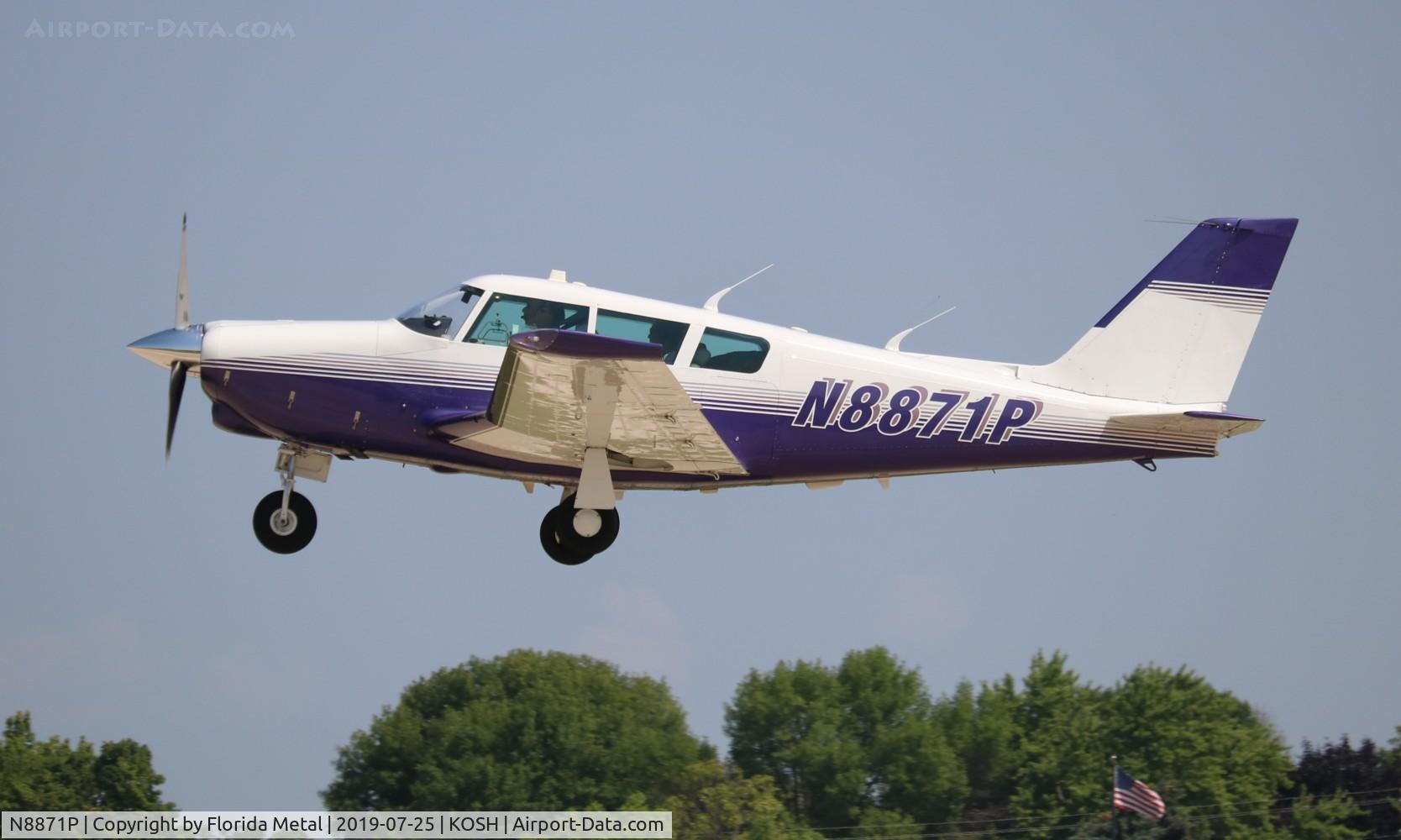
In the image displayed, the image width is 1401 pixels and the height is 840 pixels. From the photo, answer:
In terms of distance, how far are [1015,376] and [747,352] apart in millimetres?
2620

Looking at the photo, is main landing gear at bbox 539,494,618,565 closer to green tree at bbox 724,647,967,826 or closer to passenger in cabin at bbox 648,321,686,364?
passenger in cabin at bbox 648,321,686,364

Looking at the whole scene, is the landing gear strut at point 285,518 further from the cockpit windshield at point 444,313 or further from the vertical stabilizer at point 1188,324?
the vertical stabilizer at point 1188,324

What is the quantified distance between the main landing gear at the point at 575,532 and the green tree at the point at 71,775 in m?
24.5

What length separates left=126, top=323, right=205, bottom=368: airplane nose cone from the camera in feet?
46.8

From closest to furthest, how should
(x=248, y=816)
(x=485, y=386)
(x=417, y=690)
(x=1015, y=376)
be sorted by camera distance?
(x=485, y=386)
(x=1015, y=376)
(x=248, y=816)
(x=417, y=690)

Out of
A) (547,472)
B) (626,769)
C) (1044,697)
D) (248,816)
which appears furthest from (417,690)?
(547,472)

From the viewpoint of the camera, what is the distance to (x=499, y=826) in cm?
3550

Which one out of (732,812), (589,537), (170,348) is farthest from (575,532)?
(732,812)

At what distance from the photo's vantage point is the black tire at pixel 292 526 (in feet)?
48.9

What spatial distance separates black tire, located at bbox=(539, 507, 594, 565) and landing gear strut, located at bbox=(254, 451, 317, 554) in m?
2.09

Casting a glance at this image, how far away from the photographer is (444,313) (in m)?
14.4

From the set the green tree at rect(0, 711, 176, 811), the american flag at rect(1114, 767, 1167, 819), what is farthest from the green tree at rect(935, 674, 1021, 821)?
the green tree at rect(0, 711, 176, 811)

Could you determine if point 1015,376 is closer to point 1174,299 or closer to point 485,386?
point 1174,299

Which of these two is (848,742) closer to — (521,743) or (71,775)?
(521,743)
